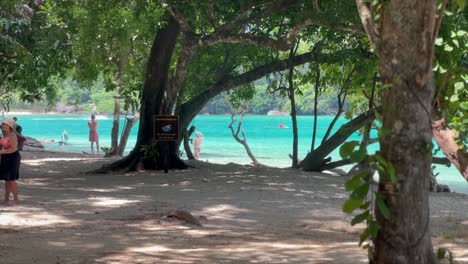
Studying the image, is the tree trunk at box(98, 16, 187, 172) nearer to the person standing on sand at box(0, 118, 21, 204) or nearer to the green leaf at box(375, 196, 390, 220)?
the person standing on sand at box(0, 118, 21, 204)

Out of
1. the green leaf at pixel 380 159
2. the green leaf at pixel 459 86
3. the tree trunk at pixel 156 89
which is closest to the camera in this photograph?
the green leaf at pixel 380 159

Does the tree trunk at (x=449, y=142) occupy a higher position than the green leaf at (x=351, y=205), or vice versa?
the tree trunk at (x=449, y=142)

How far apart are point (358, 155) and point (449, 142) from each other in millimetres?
2350

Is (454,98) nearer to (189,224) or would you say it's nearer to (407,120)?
(407,120)

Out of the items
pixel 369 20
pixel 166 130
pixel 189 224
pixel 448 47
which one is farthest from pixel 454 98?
pixel 166 130

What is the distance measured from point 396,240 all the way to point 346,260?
183 cm

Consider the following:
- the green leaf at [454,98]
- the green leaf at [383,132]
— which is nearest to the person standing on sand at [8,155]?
the green leaf at [454,98]

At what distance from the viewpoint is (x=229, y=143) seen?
71.1 meters

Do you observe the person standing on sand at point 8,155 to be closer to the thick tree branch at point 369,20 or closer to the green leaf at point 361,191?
the thick tree branch at point 369,20

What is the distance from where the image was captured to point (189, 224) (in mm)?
10406

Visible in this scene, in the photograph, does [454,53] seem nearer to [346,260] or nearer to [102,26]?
[346,260]

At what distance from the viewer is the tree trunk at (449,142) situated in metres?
7.10

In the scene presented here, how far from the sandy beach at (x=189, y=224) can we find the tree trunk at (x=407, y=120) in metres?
1.81

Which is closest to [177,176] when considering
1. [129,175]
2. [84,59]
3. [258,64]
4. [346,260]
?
[129,175]
